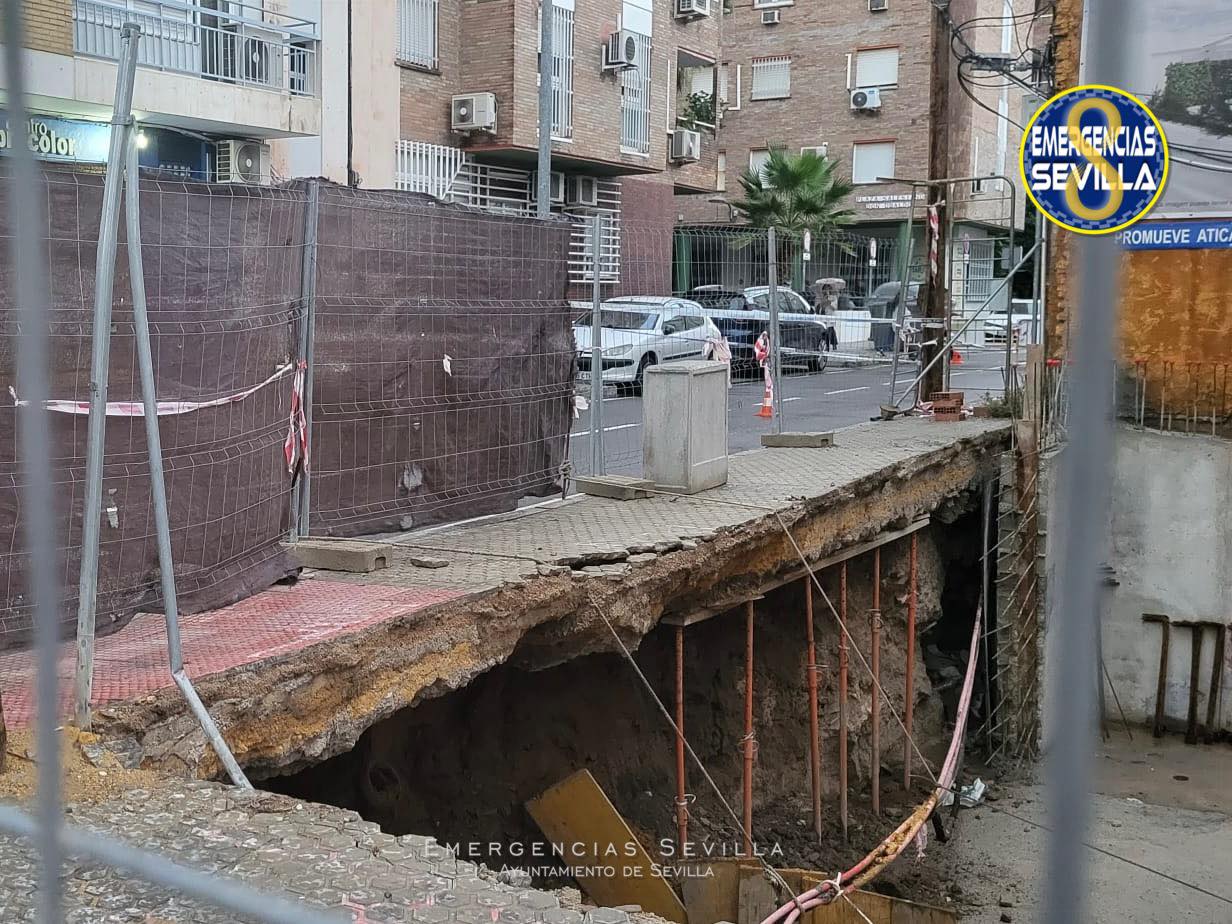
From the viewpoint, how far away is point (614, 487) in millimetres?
8320

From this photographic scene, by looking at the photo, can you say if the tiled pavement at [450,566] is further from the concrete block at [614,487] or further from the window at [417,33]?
the window at [417,33]

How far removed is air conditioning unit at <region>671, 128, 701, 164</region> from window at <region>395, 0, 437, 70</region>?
26.2 feet

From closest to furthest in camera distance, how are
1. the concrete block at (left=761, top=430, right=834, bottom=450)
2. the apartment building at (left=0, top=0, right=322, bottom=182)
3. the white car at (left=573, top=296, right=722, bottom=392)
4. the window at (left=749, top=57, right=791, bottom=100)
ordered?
the white car at (left=573, top=296, right=722, bottom=392) → the concrete block at (left=761, top=430, right=834, bottom=450) → the apartment building at (left=0, top=0, right=322, bottom=182) → the window at (left=749, top=57, right=791, bottom=100)

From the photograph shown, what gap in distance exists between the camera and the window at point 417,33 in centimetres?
2131

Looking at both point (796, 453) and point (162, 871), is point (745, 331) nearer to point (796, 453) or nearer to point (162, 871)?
point (796, 453)

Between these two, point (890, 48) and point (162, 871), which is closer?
point (162, 871)

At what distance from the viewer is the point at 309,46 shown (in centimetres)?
1852

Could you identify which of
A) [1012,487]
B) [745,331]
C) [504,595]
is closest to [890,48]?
[745,331]

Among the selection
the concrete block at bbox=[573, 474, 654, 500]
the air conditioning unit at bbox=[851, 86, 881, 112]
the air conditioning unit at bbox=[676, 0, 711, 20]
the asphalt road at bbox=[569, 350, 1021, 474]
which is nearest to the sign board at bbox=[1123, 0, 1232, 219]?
the asphalt road at bbox=[569, 350, 1021, 474]

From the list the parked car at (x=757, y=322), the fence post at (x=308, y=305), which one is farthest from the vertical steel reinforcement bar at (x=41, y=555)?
the parked car at (x=757, y=322)

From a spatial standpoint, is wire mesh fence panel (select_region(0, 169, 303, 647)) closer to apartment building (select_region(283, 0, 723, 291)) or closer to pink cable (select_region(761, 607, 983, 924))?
pink cable (select_region(761, 607, 983, 924))

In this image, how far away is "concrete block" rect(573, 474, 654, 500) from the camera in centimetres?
829

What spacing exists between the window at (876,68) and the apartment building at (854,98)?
1.2 inches

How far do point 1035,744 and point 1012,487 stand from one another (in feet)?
7.58
